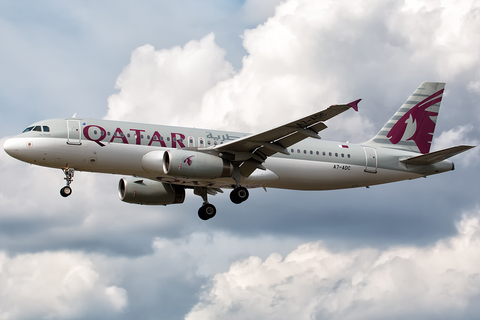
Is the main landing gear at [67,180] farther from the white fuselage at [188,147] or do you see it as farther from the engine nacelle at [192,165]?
the engine nacelle at [192,165]

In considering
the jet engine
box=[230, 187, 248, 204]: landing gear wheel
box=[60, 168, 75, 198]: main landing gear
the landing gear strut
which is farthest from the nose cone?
the landing gear strut

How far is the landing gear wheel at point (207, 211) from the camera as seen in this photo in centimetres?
3956

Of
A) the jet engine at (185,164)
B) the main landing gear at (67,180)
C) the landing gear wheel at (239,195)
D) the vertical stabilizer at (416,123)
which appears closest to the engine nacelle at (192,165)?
the jet engine at (185,164)

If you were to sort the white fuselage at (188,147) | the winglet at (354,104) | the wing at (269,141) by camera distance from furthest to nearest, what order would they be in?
the white fuselage at (188,147) → the wing at (269,141) → the winglet at (354,104)

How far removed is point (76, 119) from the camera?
33250 millimetres

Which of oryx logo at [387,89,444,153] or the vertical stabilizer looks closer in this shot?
the vertical stabilizer

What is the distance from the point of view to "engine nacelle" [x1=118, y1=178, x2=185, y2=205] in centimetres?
3916

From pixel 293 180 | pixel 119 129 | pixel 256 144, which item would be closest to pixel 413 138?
pixel 293 180

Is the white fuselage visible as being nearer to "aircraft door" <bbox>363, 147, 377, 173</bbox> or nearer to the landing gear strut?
"aircraft door" <bbox>363, 147, 377, 173</bbox>

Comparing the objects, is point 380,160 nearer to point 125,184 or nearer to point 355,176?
point 355,176

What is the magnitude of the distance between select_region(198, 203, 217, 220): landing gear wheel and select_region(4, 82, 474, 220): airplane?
64mm

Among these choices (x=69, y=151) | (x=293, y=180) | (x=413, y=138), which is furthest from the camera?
(x=413, y=138)

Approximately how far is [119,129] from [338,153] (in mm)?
13493

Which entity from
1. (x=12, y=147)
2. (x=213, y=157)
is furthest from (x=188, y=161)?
(x=12, y=147)
